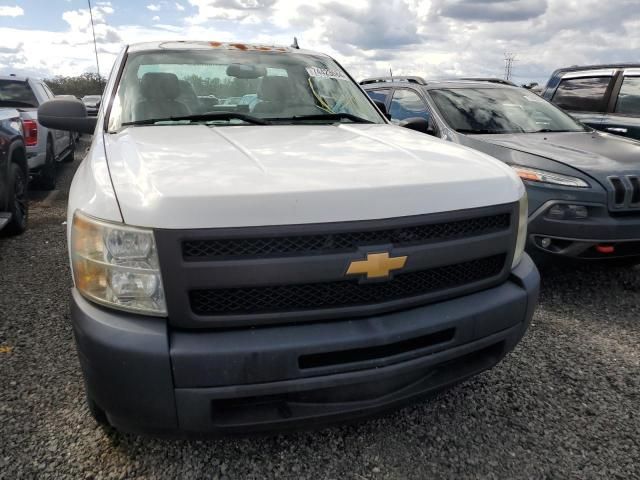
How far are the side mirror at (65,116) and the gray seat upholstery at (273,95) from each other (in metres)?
1.08

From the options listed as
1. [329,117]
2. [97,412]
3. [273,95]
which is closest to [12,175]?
[273,95]

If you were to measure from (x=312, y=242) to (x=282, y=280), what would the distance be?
16cm

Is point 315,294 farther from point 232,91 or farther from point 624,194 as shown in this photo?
point 624,194

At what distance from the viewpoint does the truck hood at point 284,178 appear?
161 cm

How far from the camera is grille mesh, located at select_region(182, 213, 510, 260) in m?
1.61

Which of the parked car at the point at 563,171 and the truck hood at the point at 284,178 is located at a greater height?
the truck hood at the point at 284,178

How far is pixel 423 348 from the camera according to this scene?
74.4 inches

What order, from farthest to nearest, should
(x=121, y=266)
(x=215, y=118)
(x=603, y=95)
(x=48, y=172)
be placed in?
(x=48, y=172) < (x=603, y=95) < (x=215, y=118) < (x=121, y=266)

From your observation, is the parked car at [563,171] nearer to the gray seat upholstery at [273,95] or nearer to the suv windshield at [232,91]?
the suv windshield at [232,91]

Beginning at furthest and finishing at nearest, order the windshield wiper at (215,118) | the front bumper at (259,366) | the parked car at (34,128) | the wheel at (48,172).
A: the wheel at (48,172)
the parked car at (34,128)
the windshield wiper at (215,118)
the front bumper at (259,366)

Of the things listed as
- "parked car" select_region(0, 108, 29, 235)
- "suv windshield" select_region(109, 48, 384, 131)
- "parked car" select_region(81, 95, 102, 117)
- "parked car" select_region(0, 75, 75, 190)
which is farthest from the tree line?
"suv windshield" select_region(109, 48, 384, 131)

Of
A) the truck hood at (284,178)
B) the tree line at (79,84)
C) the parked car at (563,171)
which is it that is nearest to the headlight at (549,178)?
the parked car at (563,171)

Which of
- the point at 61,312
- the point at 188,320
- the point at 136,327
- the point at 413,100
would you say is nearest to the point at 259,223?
the point at 188,320

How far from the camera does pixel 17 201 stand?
5.33 m
